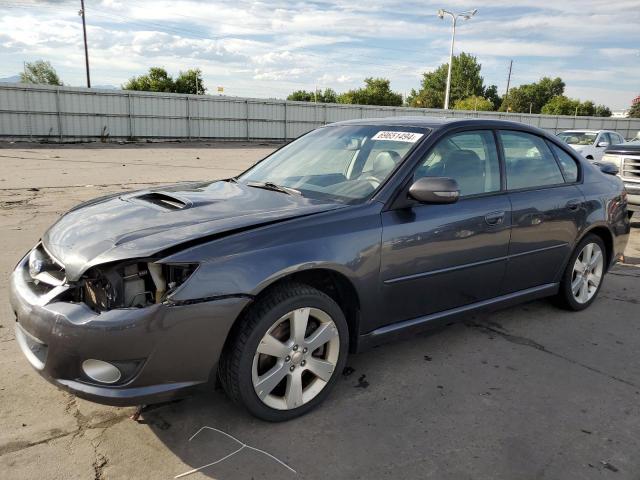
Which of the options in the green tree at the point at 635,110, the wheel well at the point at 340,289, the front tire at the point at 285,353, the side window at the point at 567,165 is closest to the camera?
the front tire at the point at 285,353

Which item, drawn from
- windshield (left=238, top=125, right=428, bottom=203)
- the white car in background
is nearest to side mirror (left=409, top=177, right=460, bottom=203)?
windshield (left=238, top=125, right=428, bottom=203)

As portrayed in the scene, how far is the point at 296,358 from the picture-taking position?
280 cm

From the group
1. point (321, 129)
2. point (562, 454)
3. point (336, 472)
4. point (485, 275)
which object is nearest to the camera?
point (336, 472)

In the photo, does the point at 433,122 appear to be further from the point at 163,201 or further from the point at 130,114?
the point at 130,114

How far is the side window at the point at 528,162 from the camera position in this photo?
392cm

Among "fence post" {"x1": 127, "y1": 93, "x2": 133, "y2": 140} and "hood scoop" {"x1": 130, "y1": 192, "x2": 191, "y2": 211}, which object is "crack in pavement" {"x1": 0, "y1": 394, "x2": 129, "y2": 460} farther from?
"fence post" {"x1": 127, "y1": 93, "x2": 133, "y2": 140}

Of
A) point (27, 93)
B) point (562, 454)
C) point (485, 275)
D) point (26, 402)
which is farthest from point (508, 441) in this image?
point (27, 93)

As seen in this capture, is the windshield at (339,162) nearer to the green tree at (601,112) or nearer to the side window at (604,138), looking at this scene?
the side window at (604,138)

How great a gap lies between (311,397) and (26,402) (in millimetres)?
1574

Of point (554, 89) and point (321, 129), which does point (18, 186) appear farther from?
point (554, 89)

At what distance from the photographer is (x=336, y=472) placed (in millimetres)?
2453

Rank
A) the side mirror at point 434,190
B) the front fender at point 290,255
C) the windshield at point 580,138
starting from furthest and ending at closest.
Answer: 1. the windshield at point 580,138
2. the side mirror at point 434,190
3. the front fender at point 290,255

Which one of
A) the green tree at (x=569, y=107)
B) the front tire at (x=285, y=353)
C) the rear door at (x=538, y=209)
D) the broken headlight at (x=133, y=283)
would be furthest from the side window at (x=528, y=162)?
the green tree at (x=569, y=107)

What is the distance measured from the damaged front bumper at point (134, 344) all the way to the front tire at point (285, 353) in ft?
0.39
